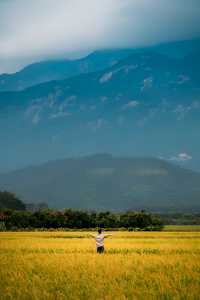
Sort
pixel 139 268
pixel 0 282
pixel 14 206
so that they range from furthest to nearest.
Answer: pixel 14 206 < pixel 139 268 < pixel 0 282

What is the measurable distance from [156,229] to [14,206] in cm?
6283

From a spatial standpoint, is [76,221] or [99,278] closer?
[99,278]

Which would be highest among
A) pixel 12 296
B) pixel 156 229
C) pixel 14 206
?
pixel 14 206

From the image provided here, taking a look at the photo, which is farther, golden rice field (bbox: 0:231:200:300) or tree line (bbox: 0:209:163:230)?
tree line (bbox: 0:209:163:230)

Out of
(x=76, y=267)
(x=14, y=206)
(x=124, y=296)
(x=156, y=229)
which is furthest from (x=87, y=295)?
(x=14, y=206)

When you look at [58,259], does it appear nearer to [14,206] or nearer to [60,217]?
[60,217]

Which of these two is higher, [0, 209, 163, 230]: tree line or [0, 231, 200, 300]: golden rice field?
[0, 209, 163, 230]: tree line

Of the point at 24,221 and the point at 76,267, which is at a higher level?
the point at 24,221

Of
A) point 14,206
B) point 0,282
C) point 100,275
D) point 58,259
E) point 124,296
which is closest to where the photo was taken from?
point 124,296

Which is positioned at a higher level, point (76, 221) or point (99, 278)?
point (76, 221)

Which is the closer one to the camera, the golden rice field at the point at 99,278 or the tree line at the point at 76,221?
the golden rice field at the point at 99,278

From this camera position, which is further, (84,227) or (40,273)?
(84,227)

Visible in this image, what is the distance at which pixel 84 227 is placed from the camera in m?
78.5

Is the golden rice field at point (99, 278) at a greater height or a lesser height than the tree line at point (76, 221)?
lesser
